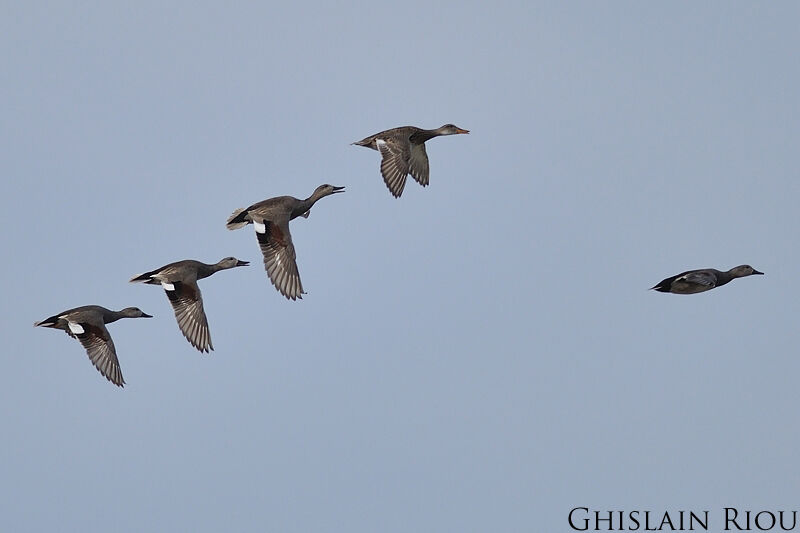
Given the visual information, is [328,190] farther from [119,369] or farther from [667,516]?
[667,516]

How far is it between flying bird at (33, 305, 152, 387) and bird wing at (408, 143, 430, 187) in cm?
858

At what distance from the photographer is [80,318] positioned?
102 feet

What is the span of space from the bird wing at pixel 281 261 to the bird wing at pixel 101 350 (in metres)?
4.01

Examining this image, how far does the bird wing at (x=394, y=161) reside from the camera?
33.5 meters

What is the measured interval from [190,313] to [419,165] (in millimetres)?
7688

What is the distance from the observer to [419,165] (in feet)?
116

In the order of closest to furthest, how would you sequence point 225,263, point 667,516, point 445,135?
point 667,516 < point 225,263 < point 445,135

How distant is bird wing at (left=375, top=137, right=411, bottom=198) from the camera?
33.5 m

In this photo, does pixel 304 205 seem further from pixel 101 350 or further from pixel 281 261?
pixel 101 350

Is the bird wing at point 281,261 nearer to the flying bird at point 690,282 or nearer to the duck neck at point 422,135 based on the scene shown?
the duck neck at point 422,135

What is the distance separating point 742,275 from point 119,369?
45.3 ft

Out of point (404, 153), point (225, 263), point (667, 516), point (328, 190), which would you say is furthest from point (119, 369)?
point (667, 516)

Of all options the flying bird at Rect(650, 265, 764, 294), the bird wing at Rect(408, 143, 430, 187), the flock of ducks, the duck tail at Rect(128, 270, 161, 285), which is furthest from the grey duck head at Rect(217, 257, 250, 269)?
the flying bird at Rect(650, 265, 764, 294)

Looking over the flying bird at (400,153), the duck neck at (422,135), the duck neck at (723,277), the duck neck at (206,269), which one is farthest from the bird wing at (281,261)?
the duck neck at (723,277)
